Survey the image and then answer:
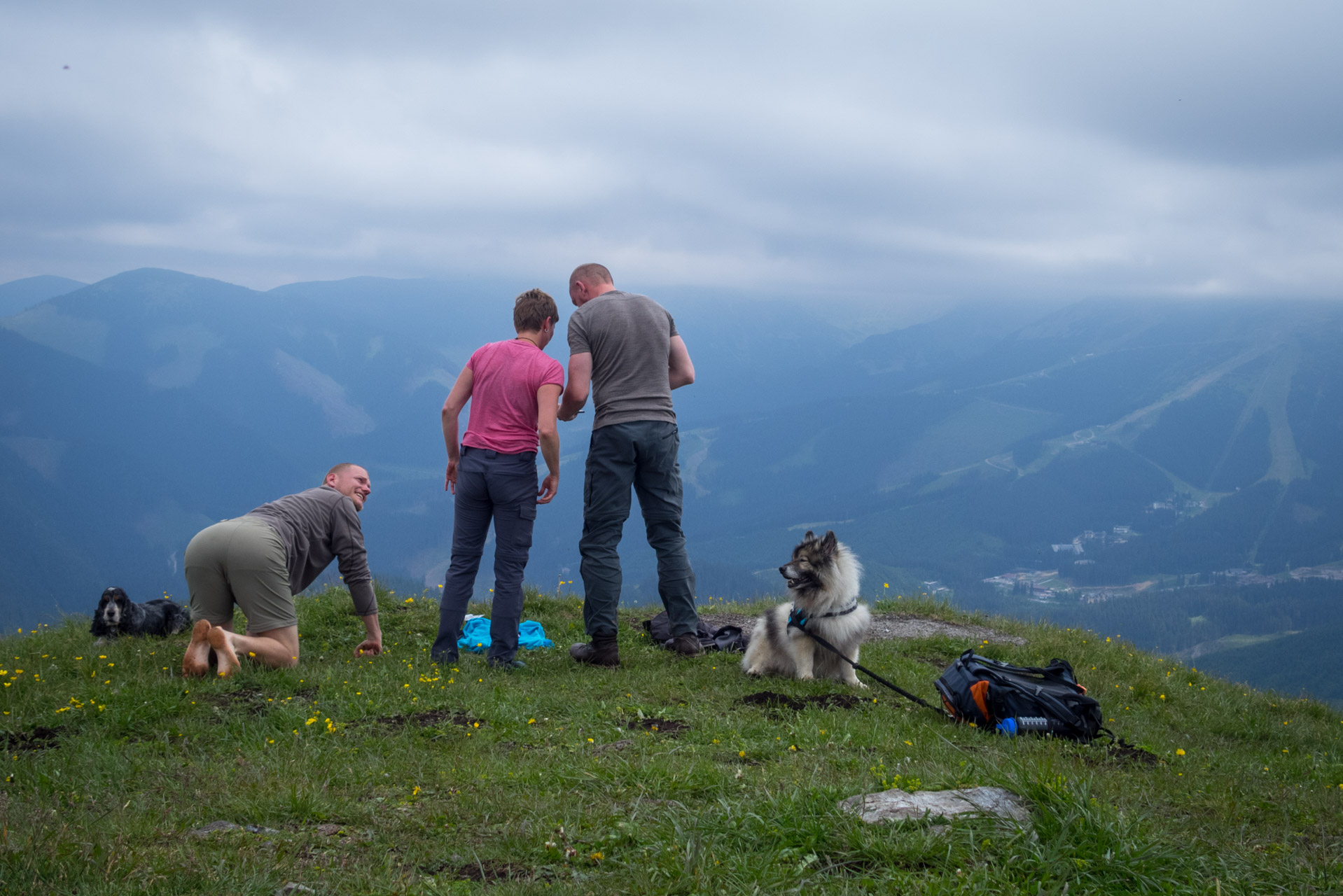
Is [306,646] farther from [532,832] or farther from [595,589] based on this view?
[532,832]

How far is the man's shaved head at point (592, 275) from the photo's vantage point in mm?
8273

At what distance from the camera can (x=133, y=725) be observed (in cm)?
545

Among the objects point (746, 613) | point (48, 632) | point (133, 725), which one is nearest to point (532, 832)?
point (133, 725)

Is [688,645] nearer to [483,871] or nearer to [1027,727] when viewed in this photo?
[1027,727]

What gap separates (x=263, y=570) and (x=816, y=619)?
4.72 m

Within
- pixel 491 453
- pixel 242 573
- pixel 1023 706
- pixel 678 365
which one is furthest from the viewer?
pixel 678 365

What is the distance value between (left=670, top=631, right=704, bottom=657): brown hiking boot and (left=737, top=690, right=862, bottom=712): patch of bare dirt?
1683mm

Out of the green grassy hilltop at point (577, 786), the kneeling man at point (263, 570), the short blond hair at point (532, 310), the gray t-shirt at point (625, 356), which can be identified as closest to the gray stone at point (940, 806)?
the green grassy hilltop at point (577, 786)

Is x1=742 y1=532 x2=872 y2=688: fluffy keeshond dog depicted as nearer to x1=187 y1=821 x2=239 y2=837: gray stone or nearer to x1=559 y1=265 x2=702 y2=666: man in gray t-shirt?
x1=559 y1=265 x2=702 y2=666: man in gray t-shirt

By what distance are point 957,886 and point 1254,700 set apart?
27.1 feet

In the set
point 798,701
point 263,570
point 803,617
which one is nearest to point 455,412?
point 263,570

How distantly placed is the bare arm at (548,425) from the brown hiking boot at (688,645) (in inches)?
85.0

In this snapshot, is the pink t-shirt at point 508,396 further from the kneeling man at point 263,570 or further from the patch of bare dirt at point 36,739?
the patch of bare dirt at point 36,739

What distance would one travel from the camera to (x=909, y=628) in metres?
11.6
